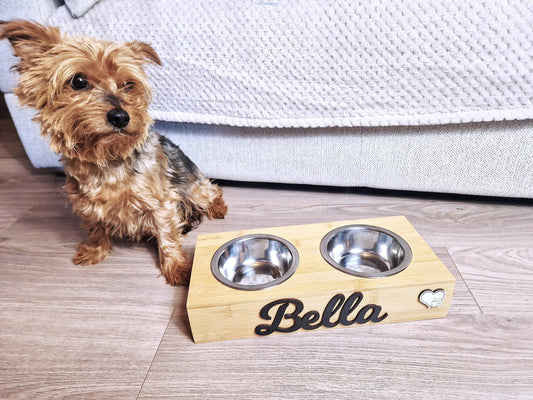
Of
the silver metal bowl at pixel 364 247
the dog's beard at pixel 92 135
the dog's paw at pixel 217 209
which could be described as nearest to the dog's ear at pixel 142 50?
the dog's beard at pixel 92 135

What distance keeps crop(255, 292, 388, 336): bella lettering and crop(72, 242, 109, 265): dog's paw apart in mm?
650

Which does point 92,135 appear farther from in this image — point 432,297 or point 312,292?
point 432,297

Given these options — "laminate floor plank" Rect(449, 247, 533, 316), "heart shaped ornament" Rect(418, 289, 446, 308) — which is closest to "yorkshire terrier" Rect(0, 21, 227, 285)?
"heart shaped ornament" Rect(418, 289, 446, 308)

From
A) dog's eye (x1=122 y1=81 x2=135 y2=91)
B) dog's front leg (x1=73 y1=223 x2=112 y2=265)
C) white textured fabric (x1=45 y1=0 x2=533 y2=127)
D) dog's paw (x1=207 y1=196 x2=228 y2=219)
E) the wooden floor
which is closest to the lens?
the wooden floor

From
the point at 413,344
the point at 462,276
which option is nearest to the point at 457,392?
the point at 413,344


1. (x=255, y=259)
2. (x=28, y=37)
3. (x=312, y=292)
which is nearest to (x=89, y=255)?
(x=255, y=259)

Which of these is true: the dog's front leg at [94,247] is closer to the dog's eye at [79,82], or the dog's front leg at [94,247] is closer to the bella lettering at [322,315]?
the dog's eye at [79,82]

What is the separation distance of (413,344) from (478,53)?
0.88 metres

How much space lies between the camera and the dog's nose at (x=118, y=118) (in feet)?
3.03

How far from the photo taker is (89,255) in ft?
4.17

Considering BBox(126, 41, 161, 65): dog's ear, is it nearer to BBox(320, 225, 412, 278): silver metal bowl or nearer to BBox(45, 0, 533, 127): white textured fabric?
BBox(45, 0, 533, 127): white textured fabric

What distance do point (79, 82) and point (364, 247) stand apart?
922 millimetres

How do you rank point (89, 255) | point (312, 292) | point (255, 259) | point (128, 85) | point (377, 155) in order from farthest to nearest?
point (377, 155)
point (89, 255)
point (255, 259)
point (128, 85)
point (312, 292)

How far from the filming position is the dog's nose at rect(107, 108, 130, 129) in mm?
923
